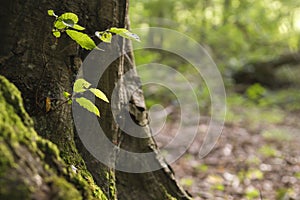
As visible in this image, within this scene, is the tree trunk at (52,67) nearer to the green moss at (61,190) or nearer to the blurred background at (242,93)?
the green moss at (61,190)

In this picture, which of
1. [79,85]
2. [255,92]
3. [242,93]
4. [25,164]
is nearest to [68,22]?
[79,85]

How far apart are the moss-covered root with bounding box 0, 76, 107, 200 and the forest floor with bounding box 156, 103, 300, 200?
7.88 ft

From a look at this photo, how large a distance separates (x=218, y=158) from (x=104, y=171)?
3279mm

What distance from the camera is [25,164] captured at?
1.20 meters

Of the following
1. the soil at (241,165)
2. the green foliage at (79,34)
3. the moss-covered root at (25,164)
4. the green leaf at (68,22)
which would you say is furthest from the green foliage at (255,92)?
the moss-covered root at (25,164)

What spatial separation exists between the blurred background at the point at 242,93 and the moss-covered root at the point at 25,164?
2.42 m

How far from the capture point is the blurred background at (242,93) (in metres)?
4.32

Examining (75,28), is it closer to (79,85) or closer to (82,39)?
(82,39)

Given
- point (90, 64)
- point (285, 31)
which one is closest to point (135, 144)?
point (90, 64)

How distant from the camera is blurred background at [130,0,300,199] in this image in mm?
4320

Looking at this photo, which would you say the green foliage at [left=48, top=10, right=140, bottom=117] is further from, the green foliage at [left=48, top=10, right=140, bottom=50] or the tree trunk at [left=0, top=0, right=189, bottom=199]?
the tree trunk at [left=0, top=0, right=189, bottom=199]

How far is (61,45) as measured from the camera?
192 cm

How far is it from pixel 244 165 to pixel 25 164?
13.0ft

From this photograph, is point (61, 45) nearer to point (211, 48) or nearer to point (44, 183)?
point (44, 183)
